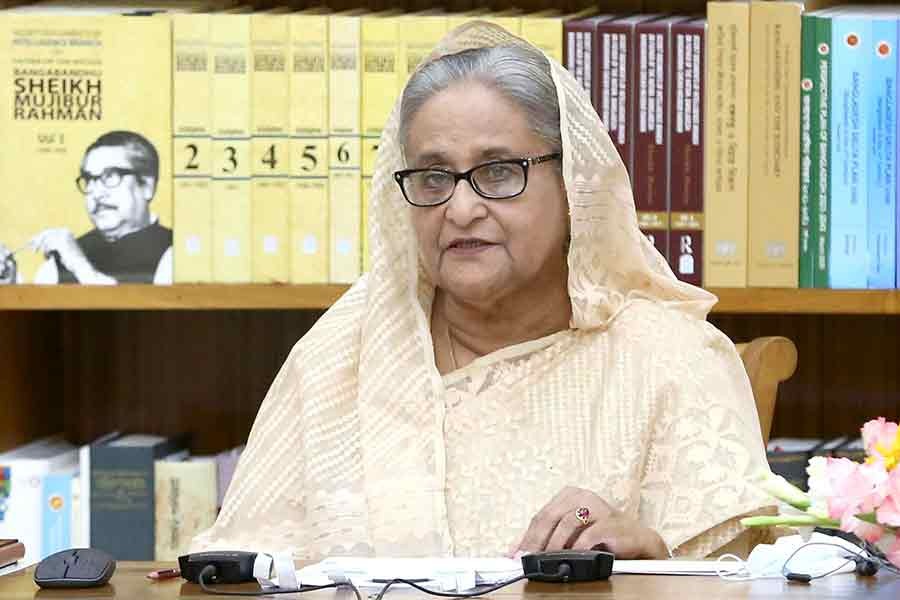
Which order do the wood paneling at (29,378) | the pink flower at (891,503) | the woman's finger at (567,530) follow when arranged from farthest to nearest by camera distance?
the wood paneling at (29,378) < the woman's finger at (567,530) < the pink flower at (891,503)

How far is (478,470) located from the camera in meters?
2.01

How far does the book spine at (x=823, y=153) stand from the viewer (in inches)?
93.0

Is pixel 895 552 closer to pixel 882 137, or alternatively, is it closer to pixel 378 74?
pixel 882 137

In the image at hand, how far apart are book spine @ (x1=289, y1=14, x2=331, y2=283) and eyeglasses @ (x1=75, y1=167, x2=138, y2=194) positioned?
226 millimetres

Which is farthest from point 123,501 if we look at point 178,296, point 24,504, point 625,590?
point 625,590

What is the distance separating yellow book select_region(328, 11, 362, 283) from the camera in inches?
94.3

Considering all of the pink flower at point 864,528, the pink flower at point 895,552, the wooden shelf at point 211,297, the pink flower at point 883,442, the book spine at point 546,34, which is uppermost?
the book spine at point 546,34

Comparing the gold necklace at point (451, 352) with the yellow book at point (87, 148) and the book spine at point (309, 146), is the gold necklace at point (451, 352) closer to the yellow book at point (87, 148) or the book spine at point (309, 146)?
the book spine at point (309, 146)

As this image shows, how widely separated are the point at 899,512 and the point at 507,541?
0.73 m

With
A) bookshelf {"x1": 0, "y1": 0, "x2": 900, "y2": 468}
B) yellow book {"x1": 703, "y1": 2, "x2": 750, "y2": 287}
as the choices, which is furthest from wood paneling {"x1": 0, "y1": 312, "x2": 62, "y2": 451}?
yellow book {"x1": 703, "y1": 2, "x2": 750, "y2": 287}

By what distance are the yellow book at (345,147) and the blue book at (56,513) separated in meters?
0.50

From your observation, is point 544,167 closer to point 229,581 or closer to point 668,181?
point 668,181

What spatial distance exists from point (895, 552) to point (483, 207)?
2.71 ft

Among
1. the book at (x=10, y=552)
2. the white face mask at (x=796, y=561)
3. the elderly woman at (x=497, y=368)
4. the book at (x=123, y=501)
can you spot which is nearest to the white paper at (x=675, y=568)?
the white face mask at (x=796, y=561)
